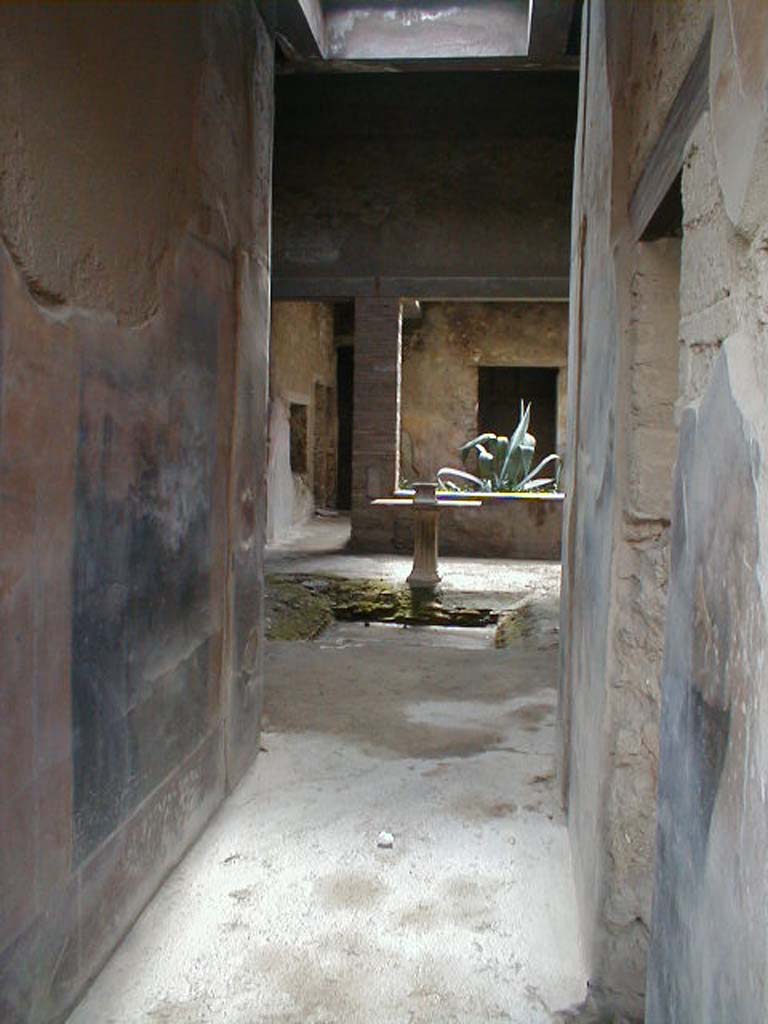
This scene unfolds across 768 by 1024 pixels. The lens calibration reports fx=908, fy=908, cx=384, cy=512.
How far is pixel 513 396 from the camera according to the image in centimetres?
1838

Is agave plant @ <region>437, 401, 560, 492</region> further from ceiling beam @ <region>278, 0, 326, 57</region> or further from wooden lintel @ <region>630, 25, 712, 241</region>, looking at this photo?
wooden lintel @ <region>630, 25, 712, 241</region>

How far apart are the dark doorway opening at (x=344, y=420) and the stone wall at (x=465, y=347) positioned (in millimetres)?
1814

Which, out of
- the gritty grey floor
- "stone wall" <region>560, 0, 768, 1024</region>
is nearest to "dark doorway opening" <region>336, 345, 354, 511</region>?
the gritty grey floor

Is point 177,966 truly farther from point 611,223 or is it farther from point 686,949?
point 611,223

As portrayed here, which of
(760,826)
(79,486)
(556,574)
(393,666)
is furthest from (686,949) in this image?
(556,574)

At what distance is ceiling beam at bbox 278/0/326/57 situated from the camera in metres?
4.84

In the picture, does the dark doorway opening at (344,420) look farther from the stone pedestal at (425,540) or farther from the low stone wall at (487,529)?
the stone pedestal at (425,540)

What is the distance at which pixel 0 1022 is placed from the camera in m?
1.51

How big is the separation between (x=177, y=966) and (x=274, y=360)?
9.51m

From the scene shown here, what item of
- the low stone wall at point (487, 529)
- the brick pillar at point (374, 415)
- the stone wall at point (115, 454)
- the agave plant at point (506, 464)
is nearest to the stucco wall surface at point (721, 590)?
the stone wall at point (115, 454)

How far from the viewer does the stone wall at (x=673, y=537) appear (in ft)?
2.80

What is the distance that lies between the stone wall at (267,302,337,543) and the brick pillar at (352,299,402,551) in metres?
1.13

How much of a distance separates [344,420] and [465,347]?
11.0ft

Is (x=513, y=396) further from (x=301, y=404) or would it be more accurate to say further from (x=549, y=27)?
(x=549, y=27)
